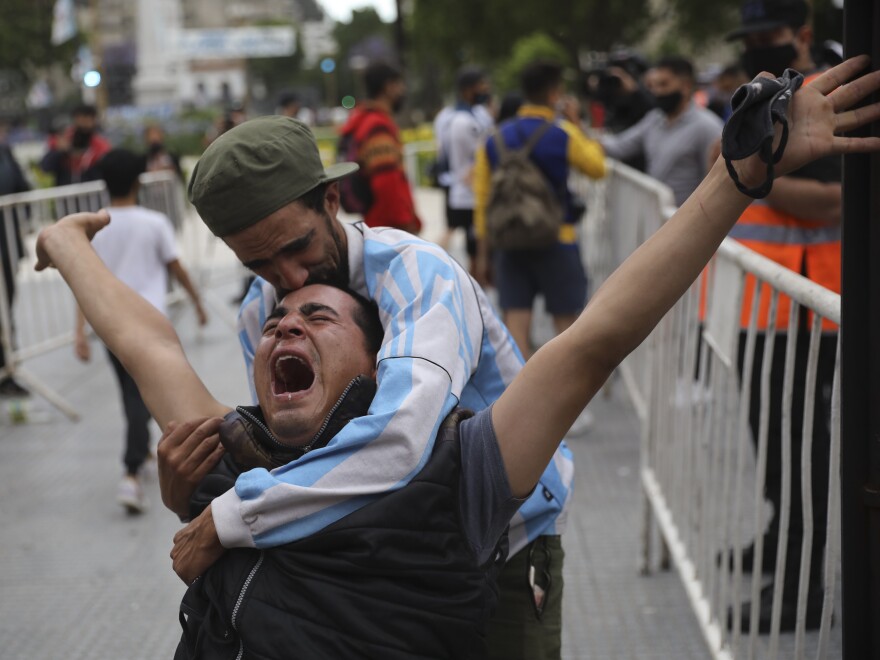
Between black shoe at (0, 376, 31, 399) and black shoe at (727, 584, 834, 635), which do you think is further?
black shoe at (0, 376, 31, 399)

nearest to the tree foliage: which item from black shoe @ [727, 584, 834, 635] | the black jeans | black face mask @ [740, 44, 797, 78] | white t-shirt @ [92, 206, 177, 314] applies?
white t-shirt @ [92, 206, 177, 314]

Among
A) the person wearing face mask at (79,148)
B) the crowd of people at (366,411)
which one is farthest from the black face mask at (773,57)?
the person wearing face mask at (79,148)

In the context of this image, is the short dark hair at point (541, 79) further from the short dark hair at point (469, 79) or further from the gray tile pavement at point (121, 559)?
the short dark hair at point (469, 79)

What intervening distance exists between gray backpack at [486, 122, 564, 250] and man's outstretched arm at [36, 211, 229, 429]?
399 centimetres

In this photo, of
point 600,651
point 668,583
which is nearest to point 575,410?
point 600,651

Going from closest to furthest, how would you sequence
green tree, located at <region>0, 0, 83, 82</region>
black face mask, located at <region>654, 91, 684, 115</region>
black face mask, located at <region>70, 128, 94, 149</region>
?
black face mask, located at <region>654, 91, 684, 115</region>
black face mask, located at <region>70, 128, 94, 149</region>
green tree, located at <region>0, 0, 83, 82</region>

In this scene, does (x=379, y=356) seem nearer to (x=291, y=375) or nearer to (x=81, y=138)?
(x=291, y=375)

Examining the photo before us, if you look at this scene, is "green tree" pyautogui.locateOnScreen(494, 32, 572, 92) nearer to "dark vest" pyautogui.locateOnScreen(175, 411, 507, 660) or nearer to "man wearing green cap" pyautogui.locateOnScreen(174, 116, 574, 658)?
"man wearing green cap" pyautogui.locateOnScreen(174, 116, 574, 658)

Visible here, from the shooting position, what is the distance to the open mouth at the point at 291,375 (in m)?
2.06

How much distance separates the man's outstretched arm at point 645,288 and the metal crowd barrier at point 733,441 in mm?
889

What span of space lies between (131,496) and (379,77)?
11.1 ft

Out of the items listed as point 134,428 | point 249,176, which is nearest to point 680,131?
point 134,428

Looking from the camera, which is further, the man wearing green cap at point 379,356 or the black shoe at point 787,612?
the black shoe at point 787,612

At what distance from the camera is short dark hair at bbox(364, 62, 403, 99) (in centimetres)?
756
